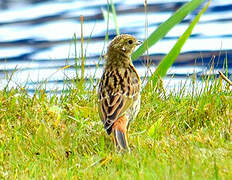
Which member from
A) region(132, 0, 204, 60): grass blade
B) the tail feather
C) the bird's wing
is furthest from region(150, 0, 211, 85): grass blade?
the tail feather

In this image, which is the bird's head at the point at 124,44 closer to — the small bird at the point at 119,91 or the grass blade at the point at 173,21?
the small bird at the point at 119,91

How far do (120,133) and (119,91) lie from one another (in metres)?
0.68

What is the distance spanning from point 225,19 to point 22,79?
6.11 m

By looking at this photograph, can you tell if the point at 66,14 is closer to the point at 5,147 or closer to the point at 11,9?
the point at 11,9

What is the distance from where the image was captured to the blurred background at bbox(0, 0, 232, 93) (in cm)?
1086

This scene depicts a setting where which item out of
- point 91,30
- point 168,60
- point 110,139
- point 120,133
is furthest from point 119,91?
point 91,30

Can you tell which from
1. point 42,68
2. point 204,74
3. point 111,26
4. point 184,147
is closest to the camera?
point 184,147

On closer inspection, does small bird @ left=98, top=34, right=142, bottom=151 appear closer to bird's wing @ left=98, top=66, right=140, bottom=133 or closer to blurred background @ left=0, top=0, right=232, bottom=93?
bird's wing @ left=98, top=66, right=140, bottom=133

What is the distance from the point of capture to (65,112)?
7.18 meters

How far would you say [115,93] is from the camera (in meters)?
6.74

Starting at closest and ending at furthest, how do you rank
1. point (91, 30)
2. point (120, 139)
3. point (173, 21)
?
1. point (120, 139)
2. point (173, 21)
3. point (91, 30)

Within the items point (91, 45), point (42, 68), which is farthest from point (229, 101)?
point (91, 45)

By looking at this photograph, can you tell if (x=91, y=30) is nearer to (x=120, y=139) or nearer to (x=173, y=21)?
(x=173, y=21)

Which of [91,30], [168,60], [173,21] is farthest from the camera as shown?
[91,30]
